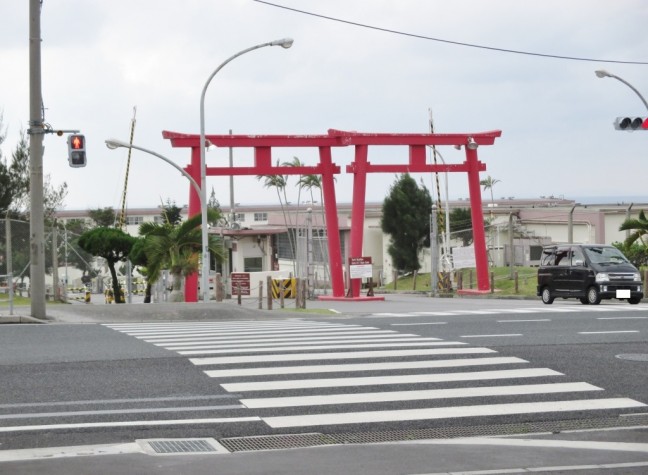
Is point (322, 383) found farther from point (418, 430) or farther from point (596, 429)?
point (596, 429)

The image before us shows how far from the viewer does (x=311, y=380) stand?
12.4m

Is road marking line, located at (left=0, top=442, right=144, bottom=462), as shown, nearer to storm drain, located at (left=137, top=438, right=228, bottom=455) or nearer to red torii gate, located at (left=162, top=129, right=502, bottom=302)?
storm drain, located at (left=137, top=438, right=228, bottom=455)

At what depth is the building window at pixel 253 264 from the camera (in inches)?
2899

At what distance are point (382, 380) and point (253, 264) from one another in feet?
204

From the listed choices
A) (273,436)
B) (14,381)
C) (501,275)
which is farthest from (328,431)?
(501,275)

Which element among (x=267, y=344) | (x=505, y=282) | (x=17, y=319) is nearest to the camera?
(x=267, y=344)

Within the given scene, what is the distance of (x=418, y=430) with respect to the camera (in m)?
9.72

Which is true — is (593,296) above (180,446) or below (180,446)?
above

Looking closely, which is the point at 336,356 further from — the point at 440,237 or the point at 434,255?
the point at 440,237

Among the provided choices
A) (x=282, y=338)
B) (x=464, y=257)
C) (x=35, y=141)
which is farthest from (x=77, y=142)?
(x=464, y=257)

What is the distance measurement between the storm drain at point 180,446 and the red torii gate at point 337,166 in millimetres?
29117

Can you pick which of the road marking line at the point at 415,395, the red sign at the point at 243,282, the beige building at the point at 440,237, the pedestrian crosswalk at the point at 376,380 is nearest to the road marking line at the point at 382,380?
the pedestrian crosswalk at the point at 376,380

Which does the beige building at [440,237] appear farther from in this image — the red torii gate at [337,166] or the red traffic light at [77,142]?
the red traffic light at [77,142]

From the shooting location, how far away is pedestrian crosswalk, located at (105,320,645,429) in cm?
1060
